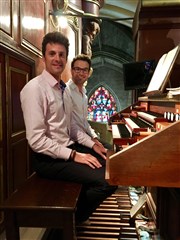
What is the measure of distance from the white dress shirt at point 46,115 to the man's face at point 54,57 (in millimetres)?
59

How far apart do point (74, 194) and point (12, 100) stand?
1.12m

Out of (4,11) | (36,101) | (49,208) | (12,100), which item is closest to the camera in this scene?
(49,208)

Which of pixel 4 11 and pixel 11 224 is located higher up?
pixel 4 11

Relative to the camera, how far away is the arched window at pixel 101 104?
1557 centimetres

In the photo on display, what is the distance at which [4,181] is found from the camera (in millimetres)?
2074

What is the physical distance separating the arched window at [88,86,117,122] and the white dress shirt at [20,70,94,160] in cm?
1374

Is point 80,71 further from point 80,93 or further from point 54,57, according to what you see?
point 54,57

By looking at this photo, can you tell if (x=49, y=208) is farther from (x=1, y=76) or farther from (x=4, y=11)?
(x=4, y=11)

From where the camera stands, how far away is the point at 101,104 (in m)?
15.7

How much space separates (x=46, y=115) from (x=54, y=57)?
40cm

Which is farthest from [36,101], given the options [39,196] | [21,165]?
[21,165]

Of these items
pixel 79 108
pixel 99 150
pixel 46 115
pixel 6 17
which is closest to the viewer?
pixel 46 115

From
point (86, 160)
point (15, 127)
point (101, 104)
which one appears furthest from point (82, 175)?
point (101, 104)

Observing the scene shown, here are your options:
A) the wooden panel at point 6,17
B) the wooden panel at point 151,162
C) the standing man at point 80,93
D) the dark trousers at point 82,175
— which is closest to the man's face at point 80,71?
the standing man at point 80,93
